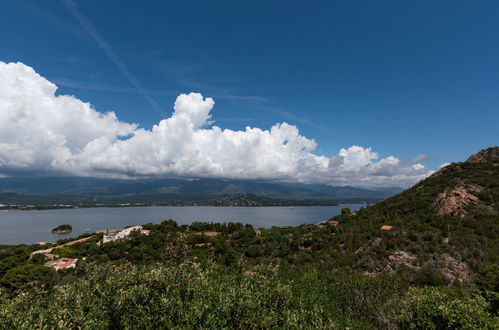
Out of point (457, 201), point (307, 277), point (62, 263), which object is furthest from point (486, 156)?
point (62, 263)

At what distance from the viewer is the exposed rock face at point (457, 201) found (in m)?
51.7

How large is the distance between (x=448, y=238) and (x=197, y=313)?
47.8 meters

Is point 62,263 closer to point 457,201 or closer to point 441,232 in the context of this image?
point 441,232

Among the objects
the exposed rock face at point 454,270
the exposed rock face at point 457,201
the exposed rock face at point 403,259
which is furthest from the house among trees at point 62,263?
the exposed rock face at point 457,201

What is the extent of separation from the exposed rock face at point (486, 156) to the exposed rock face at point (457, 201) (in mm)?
27990

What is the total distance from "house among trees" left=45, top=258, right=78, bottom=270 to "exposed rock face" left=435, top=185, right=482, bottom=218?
82.5 meters

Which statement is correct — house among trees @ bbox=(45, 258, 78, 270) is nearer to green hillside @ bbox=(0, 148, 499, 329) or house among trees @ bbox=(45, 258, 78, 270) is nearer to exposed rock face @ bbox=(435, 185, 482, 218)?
green hillside @ bbox=(0, 148, 499, 329)

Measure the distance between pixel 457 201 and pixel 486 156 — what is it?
43993 millimetres

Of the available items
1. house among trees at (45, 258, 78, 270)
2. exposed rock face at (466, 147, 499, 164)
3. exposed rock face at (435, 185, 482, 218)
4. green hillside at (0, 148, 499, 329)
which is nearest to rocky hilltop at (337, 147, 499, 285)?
exposed rock face at (435, 185, 482, 218)

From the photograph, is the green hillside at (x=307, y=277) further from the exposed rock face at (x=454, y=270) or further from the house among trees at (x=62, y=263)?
the house among trees at (x=62, y=263)

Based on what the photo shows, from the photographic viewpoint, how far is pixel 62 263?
5572cm

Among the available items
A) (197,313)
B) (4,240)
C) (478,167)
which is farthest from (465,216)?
(4,240)

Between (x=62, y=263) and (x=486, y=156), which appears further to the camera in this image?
(x=486, y=156)

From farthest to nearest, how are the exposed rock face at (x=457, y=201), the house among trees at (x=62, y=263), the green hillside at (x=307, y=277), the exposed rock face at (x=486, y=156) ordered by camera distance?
the exposed rock face at (x=486, y=156) → the house among trees at (x=62, y=263) → the exposed rock face at (x=457, y=201) → the green hillside at (x=307, y=277)
